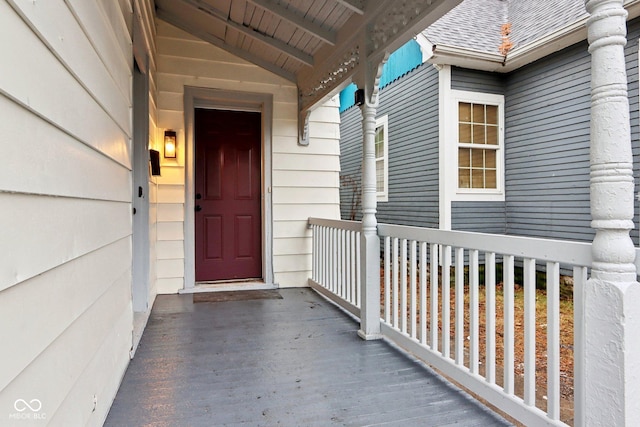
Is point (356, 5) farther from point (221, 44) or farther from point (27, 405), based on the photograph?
point (27, 405)

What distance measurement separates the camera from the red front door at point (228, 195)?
4.67m

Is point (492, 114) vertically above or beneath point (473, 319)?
above

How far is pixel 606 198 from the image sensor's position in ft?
4.33

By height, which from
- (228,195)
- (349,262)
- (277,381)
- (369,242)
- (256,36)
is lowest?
(277,381)

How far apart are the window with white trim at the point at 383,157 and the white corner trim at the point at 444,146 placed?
1662mm

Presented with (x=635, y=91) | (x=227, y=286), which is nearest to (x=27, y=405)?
(x=227, y=286)

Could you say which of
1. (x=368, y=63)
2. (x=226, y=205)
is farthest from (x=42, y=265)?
(x=226, y=205)

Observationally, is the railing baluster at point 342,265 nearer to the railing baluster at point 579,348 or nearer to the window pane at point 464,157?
the railing baluster at point 579,348

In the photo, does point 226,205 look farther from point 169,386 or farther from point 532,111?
point 532,111

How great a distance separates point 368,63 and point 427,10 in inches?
28.9

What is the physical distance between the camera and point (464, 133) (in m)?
5.87
